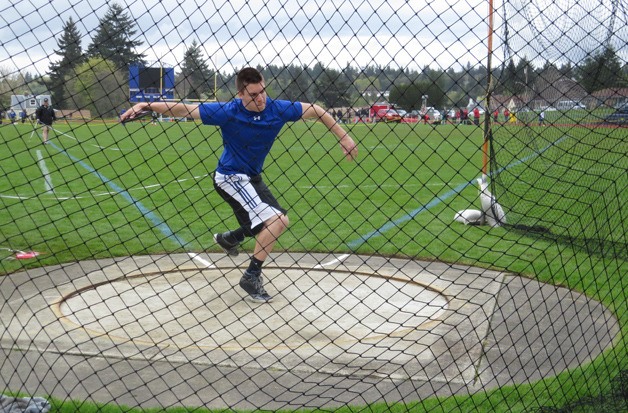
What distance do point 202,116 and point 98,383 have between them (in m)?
2.38

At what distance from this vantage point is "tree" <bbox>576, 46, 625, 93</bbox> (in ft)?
25.5

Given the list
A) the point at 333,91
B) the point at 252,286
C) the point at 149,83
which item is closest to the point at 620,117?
the point at 333,91

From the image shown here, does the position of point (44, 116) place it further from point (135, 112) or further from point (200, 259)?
point (135, 112)

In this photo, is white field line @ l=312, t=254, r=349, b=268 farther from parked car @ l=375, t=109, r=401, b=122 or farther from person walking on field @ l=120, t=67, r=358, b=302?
parked car @ l=375, t=109, r=401, b=122

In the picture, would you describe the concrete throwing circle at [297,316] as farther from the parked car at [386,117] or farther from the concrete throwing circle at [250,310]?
the parked car at [386,117]

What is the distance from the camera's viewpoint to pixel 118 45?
581 centimetres

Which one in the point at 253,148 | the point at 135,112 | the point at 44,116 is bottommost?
the point at 253,148

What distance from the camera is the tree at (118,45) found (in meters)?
5.62

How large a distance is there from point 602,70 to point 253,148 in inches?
146

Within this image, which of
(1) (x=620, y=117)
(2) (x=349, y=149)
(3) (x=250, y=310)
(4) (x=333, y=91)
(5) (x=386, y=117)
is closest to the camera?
(2) (x=349, y=149)

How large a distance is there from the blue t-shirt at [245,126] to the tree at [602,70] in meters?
3.11

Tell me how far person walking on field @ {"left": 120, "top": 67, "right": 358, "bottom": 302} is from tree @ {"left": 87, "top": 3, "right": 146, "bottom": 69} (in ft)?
2.24

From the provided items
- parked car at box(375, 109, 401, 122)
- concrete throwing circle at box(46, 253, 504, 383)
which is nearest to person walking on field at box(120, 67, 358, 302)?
concrete throwing circle at box(46, 253, 504, 383)

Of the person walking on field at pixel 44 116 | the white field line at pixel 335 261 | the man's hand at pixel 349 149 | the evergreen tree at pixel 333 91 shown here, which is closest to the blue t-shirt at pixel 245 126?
the evergreen tree at pixel 333 91
